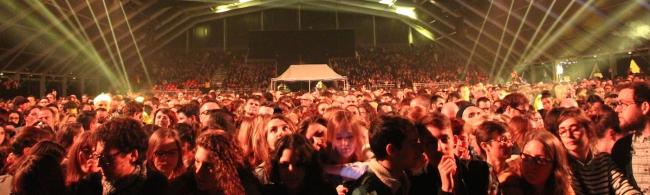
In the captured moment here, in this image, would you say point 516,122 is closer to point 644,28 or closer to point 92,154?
point 92,154

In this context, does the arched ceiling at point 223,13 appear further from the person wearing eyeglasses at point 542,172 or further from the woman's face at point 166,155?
the person wearing eyeglasses at point 542,172

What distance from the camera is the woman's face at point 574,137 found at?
380cm

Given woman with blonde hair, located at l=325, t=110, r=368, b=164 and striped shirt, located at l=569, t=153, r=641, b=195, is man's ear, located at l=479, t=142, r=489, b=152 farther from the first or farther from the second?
woman with blonde hair, located at l=325, t=110, r=368, b=164

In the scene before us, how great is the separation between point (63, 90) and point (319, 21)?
715 inches

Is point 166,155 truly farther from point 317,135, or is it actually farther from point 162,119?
point 162,119

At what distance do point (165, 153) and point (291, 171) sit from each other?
0.88 m

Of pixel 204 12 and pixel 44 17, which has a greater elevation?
pixel 204 12

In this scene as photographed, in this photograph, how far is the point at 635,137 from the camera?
3.77 metres

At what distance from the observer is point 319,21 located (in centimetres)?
3759

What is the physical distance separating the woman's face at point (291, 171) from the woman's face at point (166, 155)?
2.40 feet

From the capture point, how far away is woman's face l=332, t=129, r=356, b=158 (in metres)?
4.03

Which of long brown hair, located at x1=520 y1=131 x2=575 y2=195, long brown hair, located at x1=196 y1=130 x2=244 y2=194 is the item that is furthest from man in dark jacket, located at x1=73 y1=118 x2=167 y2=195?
long brown hair, located at x1=520 y1=131 x2=575 y2=195

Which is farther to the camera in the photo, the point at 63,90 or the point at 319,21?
the point at 319,21

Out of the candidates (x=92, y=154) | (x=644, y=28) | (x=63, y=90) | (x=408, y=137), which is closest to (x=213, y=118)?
(x=92, y=154)
